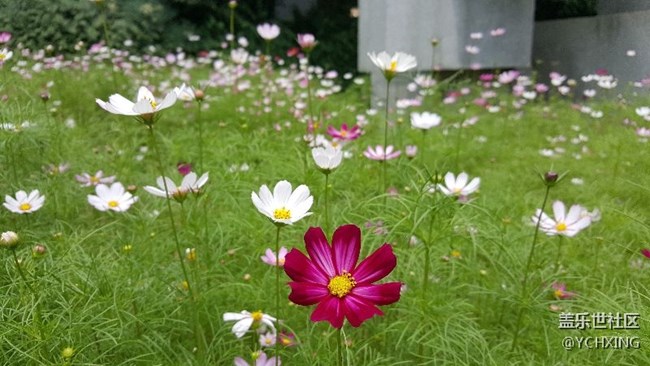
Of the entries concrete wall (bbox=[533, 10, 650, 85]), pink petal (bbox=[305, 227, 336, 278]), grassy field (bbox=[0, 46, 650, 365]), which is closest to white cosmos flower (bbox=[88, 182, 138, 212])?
grassy field (bbox=[0, 46, 650, 365])

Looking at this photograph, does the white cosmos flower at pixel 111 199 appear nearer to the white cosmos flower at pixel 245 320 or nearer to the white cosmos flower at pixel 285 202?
the white cosmos flower at pixel 245 320

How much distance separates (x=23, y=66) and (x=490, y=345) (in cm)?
208

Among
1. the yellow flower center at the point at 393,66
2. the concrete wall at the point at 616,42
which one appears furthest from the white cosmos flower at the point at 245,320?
the concrete wall at the point at 616,42

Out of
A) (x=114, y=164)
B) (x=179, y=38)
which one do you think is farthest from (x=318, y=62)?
(x=114, y=164)

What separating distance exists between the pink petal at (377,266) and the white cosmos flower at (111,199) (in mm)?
817

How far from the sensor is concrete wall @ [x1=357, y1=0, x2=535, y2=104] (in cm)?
354

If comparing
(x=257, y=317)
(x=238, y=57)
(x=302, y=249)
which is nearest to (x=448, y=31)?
(x=238, y=57)

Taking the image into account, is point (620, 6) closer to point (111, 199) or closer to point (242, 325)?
point (242, 325)

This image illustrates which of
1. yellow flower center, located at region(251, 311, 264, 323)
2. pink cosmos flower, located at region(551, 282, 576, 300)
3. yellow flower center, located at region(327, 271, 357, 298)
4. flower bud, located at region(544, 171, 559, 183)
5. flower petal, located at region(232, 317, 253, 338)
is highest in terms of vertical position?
flower bud, located at region(544, 171, 559, 183)

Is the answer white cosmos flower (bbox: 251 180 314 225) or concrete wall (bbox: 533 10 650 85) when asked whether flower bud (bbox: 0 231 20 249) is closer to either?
white cosmos flower (bbox: 251 180 314 225)

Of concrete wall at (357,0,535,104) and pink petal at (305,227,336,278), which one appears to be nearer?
pink petal at (305,227,336,278)

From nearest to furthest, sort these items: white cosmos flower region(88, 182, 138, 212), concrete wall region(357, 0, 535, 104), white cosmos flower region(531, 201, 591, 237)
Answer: white cosmos flower region(531, 201, 591, 237), white cosmos flower region(88, 182, 138, 212), concrete wall region(357, 0, 535, 104)

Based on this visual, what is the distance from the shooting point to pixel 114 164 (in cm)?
183

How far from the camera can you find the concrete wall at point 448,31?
3537 mm
